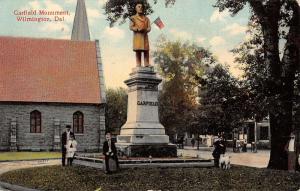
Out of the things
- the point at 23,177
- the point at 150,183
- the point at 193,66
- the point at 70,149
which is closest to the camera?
the point at 150,183

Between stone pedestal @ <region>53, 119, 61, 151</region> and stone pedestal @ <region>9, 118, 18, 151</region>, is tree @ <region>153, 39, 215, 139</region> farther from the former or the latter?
stone pedestal @ <region>9, 118, 18, 151</region>

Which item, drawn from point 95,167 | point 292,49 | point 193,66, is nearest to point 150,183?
point 95,167

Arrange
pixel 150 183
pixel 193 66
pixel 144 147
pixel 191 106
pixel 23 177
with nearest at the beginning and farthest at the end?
pixel 150 183
pixel 23 177
pixel 144 147
pixel 193 66
pixel 191 106

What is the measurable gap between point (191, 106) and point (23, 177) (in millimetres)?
40750

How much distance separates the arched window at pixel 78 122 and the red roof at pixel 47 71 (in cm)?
128

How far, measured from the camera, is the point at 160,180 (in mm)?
14297

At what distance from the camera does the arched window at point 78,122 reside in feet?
137

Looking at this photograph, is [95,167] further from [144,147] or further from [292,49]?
[292,49]

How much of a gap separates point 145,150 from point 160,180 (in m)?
4.60

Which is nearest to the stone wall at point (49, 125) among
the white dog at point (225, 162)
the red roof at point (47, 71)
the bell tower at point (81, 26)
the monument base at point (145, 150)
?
the red roof at point (47, 71)

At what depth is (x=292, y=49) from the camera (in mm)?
19109

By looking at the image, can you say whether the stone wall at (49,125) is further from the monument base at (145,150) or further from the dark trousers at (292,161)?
the dark trousers at (292,161)

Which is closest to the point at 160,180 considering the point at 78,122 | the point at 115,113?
the point at 78,122

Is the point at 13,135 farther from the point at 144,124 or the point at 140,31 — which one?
the point at 144,124
